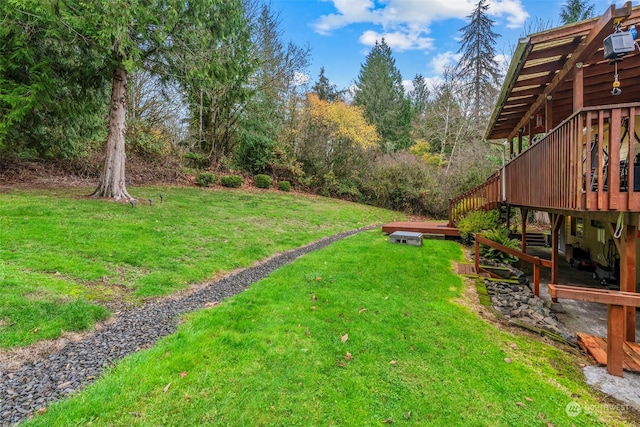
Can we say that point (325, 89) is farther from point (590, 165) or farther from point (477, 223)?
point (590, 165)

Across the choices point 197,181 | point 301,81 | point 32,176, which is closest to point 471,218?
point 197,181

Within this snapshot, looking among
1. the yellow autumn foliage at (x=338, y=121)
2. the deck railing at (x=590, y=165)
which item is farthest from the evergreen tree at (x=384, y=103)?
the deck railing at (x=590, y=165)

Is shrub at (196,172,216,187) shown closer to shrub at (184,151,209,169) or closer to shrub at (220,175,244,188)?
shrub at (220,175,244,188)

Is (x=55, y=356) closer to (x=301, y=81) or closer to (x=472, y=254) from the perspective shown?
(x=472, y=254)

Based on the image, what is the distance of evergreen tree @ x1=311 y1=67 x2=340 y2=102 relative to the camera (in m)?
30.4

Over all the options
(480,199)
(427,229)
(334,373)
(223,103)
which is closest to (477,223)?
Result: (480,199)

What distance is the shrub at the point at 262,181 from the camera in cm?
1931

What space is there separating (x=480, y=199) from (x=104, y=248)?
1212cm

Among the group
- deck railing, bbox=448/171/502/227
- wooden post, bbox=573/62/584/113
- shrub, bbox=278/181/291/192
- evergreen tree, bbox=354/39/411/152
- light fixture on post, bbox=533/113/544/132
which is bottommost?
deck railing, bbox=448/171/502/227

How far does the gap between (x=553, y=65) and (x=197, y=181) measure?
16059 mm

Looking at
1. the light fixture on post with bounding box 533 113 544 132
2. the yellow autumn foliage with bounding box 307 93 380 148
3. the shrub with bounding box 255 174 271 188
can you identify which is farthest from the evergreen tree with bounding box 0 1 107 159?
the light fixture on post with bounding box 533 113 544 132

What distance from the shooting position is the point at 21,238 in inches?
239

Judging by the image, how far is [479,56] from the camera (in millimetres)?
25297

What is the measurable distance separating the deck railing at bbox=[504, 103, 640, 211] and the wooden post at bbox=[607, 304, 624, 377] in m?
1.24
